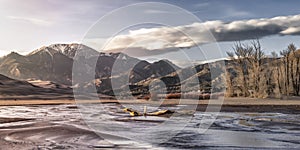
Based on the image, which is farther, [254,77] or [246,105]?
[254,77]

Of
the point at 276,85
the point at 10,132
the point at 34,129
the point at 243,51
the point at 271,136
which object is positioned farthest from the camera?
the point at 276,85

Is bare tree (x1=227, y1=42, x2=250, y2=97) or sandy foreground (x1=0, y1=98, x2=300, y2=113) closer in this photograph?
sandy foreground (x1=0, y1=98, x2=300, y2=113)

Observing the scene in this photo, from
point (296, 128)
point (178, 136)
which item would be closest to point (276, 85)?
point (296, 128)

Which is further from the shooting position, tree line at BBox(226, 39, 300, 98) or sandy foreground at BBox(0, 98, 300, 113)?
tree line at BBox(226, 39, 300, 98)

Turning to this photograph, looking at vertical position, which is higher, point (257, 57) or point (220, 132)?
point (257, 57)

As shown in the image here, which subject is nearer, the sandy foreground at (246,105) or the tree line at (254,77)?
the sandy foreground at (246,105)

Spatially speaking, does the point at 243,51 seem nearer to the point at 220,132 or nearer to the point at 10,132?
the point at 220,132

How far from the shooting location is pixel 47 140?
12.4 m

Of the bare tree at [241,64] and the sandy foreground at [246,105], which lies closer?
the sandy foreground at [246,105]

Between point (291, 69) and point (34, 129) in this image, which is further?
point (291, 69)

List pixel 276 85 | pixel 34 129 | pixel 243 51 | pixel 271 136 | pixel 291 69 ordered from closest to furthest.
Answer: pixel 271 136 → pixel 34 129 → pixel 243 51 → pixel 276 85 → pixel 291 69

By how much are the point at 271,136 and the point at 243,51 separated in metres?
41.3

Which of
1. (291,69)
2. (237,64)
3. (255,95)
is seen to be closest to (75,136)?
(255,95)

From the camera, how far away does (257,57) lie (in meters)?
52.8
